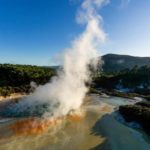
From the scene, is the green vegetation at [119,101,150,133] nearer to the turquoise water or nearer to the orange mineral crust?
the turquoise water

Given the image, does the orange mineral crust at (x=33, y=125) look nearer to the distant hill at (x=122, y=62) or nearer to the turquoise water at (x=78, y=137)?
the turquoise water at (x=78, y=137)

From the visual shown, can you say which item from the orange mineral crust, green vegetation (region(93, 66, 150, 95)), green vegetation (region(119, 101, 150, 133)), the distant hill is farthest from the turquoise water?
the distant hill

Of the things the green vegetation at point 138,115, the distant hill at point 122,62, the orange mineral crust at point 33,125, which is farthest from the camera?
the distant hill at point 122,62

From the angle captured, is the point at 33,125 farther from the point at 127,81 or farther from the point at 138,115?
the point at 127,81

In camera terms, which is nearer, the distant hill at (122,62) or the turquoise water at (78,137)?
the turquoise water at (78,137)

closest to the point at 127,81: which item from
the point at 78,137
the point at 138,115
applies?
the point at 138,115

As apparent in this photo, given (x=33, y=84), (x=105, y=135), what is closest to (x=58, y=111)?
(x=105, y=135)

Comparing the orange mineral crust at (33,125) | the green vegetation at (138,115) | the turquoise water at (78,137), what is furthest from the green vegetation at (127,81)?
the turquoise water at (78,137)

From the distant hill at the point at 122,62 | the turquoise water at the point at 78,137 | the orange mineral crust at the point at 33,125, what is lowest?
the turquoise water at the point at 78,137

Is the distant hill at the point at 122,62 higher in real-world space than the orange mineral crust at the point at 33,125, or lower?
higher
